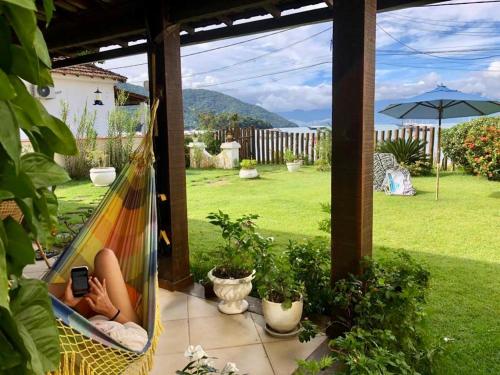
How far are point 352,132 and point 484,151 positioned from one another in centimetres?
630

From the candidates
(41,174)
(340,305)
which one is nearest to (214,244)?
(340,305)

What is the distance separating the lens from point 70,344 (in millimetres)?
1052

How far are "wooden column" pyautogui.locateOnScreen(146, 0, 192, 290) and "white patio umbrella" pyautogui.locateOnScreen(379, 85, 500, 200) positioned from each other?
4.22m

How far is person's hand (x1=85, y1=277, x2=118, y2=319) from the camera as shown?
1.52 m

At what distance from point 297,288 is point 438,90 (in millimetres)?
5016

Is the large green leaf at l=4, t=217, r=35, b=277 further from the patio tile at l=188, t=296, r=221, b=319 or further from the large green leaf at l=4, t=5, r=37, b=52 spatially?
the patio tile at l=188, t=296, r=221, b=319

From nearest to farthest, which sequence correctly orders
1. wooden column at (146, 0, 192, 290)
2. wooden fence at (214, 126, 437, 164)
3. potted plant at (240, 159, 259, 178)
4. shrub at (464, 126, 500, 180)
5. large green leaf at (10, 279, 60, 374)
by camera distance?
large green leaf at (10, 279, 60, 374), wooden column at (146, 0, 192, 290), shrub at (464, 126, 500, 180), potted plant at (240, 159, 259, 178), wooden fence at (214, 126, 437, 164)

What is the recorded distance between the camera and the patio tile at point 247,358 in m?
1.72

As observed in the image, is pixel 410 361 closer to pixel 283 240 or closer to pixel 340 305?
pixel 340 305

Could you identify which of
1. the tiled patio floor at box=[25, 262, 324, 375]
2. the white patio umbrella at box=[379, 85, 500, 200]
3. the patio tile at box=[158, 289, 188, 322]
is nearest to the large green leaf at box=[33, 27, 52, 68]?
the tiled patio floor at box=[25, 262, 324, 375]

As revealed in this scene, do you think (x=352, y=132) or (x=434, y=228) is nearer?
(x=352, y=132)

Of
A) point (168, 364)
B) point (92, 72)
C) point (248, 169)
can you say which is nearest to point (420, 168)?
point (248, 169)

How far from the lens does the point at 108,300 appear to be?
5.08 feet

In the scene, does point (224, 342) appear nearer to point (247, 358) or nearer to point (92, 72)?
point (247, 358)
